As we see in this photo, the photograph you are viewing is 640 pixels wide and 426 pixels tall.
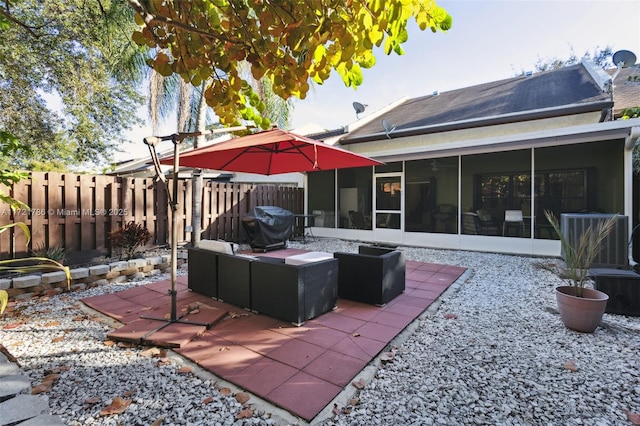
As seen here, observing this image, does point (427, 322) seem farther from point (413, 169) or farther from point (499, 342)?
point (413, 169)

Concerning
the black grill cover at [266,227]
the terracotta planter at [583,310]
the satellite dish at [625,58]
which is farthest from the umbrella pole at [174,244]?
the satellite dish at [625,58]

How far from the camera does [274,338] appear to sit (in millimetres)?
3121

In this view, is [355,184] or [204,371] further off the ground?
[355,184]

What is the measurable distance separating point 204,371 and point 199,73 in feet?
7.66

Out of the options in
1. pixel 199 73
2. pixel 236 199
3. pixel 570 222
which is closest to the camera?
pixel 199 73

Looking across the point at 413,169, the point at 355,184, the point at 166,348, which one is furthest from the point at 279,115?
the point at 166,348

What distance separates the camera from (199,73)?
1975mm

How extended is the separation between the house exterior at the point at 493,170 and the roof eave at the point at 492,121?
27mm

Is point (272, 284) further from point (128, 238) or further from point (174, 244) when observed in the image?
point (128, 238)

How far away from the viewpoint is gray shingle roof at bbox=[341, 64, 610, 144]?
7.92 m

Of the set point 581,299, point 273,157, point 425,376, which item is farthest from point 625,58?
point 425,376

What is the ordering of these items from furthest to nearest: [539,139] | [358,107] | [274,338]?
[358,107], [539,139], [274,338]

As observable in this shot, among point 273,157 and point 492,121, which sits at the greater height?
point 492,121

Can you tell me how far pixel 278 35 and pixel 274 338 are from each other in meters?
2.70
